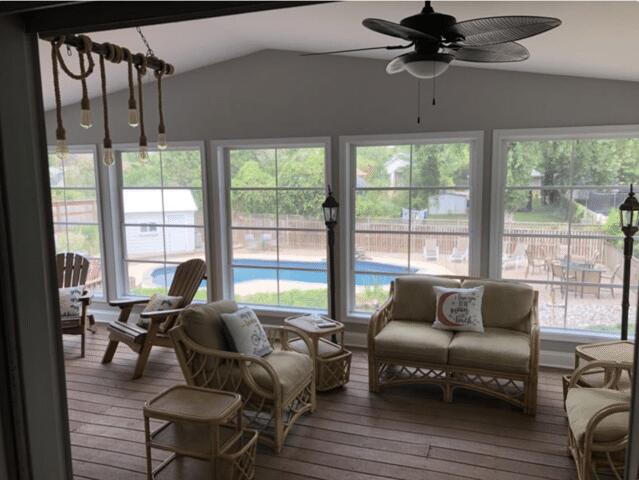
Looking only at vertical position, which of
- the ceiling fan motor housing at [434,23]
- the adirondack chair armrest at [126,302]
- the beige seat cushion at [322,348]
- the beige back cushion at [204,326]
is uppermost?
the ceiling fan motor housing at [434,23]

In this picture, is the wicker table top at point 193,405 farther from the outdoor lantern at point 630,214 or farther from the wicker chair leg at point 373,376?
the outdoor lantern at point 630,214

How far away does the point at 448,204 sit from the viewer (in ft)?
15.3

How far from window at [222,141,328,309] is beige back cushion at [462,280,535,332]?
169 centimetres

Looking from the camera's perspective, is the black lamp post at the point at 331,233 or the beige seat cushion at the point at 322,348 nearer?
the beige seat cushion at the point at 322,348

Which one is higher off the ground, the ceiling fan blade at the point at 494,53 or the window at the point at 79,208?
the ceiling fan blade at the point at 494,53

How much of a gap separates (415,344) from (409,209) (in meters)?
1.50

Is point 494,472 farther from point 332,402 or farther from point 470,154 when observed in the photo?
point 470,154

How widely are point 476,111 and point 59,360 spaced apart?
382cm

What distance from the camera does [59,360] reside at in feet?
5.52

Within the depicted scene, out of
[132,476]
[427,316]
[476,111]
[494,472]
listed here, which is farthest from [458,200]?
[132,476]

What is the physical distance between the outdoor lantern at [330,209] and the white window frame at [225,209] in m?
0.58

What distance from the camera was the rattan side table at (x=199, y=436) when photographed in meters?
Result: 2.54

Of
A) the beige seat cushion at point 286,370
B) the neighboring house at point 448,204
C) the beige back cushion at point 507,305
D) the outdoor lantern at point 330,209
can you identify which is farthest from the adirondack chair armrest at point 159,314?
the beige back cushion at point 507,305

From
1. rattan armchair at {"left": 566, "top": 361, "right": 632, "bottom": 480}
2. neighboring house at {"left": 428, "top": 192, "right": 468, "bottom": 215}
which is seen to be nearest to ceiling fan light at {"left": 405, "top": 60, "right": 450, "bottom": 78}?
rattan armchair at {"left": 566, "top": 361, "right": 632, "bottom": 480}
